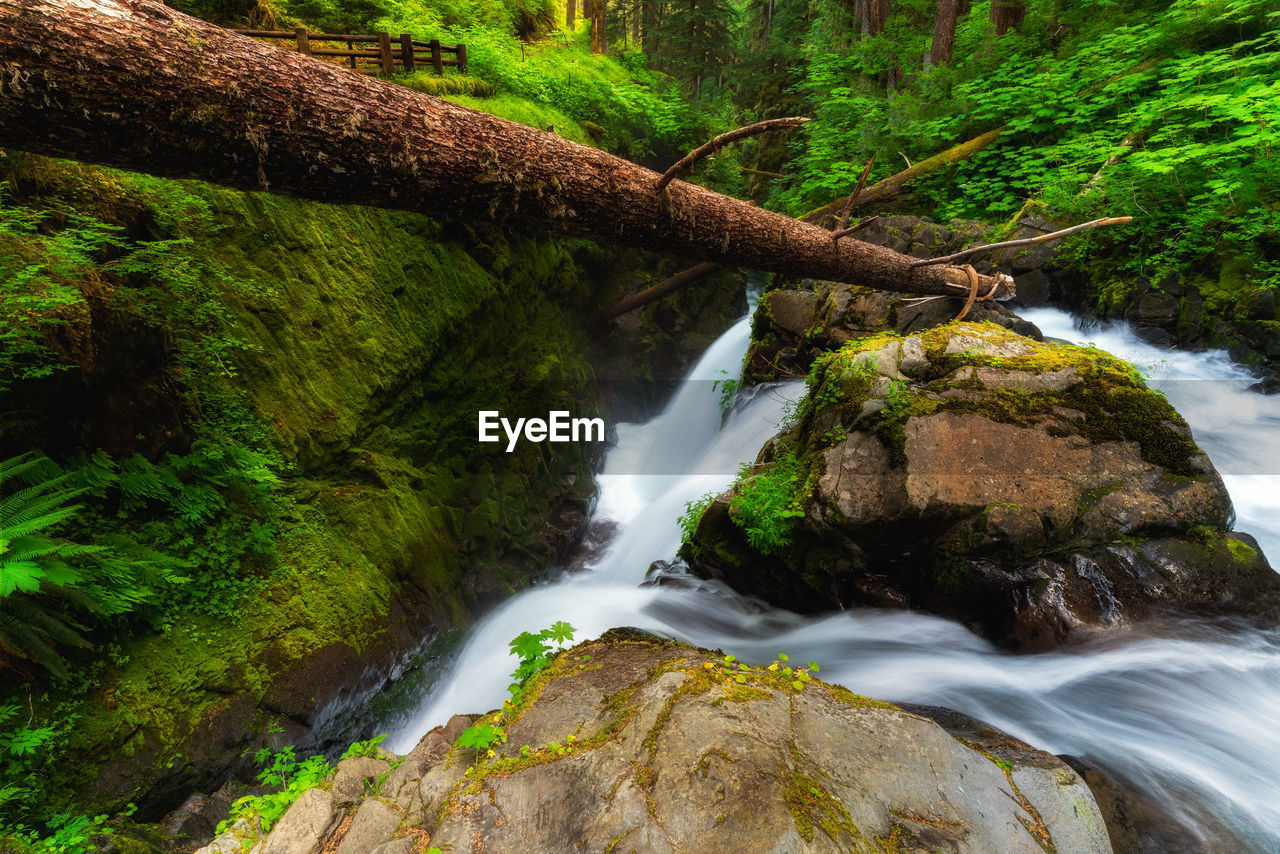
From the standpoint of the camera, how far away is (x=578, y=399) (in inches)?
366

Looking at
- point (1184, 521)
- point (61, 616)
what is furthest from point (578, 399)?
point (1184, 521)

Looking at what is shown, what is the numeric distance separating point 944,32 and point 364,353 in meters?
13.7

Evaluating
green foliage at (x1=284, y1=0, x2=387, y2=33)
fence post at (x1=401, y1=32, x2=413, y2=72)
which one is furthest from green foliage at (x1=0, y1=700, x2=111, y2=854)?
green foliage at (x1=284, y1=0, x2=387, y2=33)

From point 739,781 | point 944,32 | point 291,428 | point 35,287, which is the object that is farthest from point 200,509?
point 944,32

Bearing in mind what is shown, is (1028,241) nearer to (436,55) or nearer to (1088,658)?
(1088,658)

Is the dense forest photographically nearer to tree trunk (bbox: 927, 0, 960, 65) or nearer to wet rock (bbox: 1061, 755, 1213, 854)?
tree trunk (bbox: 927, 0, 960, 65)

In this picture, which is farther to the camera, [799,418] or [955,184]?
[955,184]

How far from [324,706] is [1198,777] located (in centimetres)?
575

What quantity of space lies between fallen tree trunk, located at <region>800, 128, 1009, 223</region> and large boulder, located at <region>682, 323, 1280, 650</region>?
5.89 metres

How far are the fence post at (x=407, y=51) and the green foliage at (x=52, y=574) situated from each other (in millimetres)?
7360

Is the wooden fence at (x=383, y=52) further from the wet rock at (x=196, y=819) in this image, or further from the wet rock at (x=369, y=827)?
the wet rock at (x=369, y=827)

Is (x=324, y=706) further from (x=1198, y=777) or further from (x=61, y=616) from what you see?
(x=1198, y=777)

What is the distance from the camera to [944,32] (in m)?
10.9

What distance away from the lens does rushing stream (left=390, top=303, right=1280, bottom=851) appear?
2.64m
